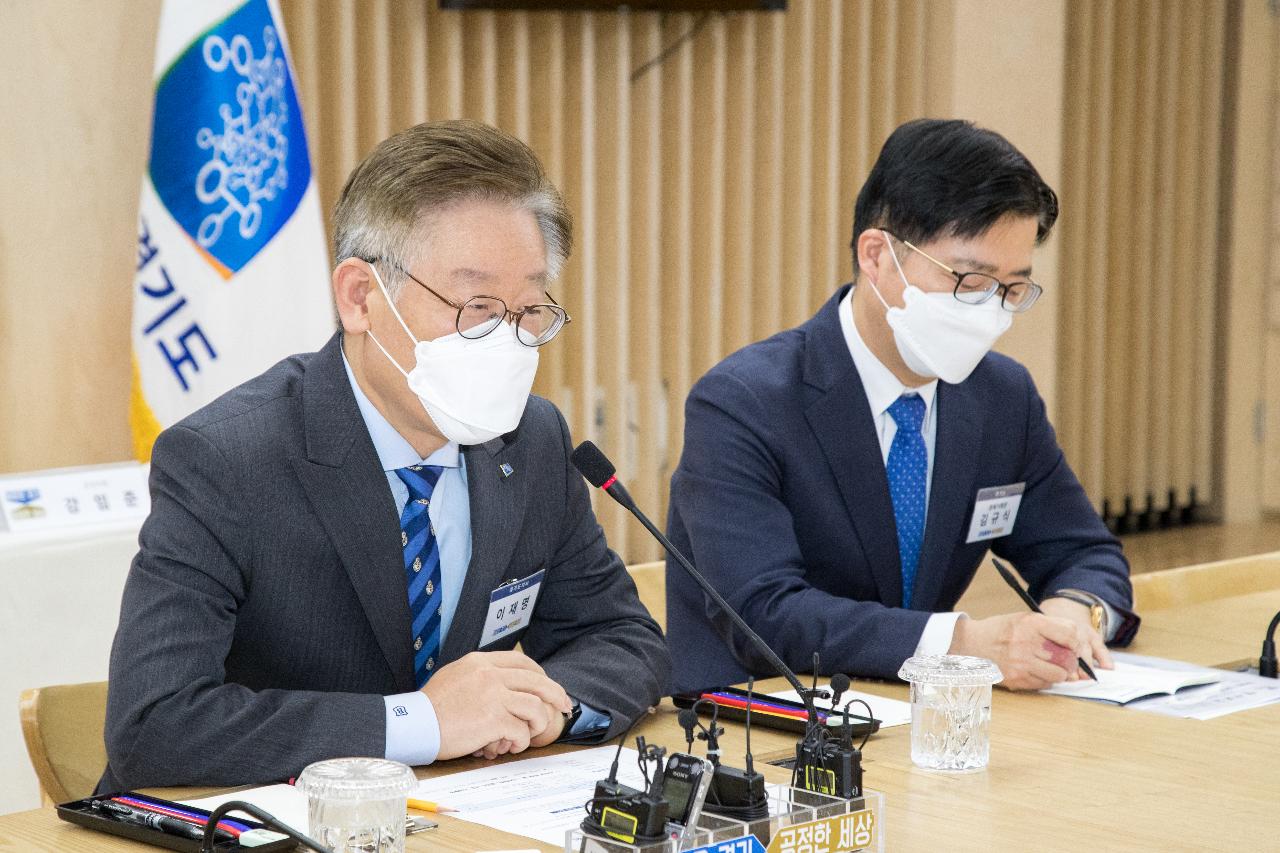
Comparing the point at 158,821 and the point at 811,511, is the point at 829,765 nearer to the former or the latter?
the point at 158,821

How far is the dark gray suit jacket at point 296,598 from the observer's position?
1.74m

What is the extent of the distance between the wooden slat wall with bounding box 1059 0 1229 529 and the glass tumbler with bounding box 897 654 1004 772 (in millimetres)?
5708

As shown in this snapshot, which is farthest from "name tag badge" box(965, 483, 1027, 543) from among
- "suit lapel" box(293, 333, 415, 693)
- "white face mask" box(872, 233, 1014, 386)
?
"suit lapel" box(293, 333, 415, 693)

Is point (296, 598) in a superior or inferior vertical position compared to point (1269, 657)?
superior

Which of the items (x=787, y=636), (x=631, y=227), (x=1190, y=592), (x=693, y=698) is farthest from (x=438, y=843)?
(x=631, y=227)

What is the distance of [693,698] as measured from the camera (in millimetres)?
2102

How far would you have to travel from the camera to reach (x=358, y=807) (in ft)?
4.55

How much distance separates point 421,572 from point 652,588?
803 millimetres

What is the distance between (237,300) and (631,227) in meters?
1.98

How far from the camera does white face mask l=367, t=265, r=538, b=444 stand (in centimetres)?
198

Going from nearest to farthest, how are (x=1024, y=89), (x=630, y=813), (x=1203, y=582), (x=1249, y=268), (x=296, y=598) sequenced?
(x=630, y=813) < (x=296, y=598) < (x=1203, y=582) < (x=1024, y=89) < (x=1249, y=268)

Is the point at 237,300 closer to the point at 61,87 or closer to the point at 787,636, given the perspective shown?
the point at 61,87

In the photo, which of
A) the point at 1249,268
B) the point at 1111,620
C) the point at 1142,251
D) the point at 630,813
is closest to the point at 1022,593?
the point at 1111,620

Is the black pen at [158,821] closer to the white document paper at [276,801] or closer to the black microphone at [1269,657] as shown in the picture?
the white document paper at [276,801]
